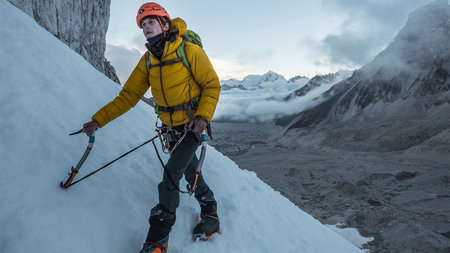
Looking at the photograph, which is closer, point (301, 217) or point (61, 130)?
point (61, 130)

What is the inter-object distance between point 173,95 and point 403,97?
302 feet

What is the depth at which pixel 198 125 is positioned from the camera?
3.02 metres

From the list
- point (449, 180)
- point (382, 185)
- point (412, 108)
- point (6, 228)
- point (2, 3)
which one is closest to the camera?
point (6, 228)

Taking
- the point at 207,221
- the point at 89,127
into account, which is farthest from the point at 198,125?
the point at 207,221

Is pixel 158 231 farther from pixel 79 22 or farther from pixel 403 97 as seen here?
pixel 403 97

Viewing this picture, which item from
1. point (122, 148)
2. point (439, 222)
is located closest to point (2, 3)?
point (122, 148)

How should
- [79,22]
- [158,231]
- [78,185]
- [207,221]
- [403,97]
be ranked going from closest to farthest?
1. [158,231]
2. [78,185]
3. [207,221]
4. [79,22]
5. [403,97]

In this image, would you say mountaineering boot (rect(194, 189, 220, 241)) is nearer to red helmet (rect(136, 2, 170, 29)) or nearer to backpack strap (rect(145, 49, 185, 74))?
backpack strap (rect(145, 49, 185, 74))

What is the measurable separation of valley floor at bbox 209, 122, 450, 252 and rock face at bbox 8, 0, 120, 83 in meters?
26.7

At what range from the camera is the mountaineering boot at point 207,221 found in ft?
12.2

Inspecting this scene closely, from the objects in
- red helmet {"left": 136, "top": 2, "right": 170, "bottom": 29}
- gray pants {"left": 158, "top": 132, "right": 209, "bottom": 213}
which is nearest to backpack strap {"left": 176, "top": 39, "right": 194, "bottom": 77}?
red helmet {"left": 136, "top": 2, "right": 170, "bottom": 29}

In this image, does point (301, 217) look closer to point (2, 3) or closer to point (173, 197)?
point (173, 197)

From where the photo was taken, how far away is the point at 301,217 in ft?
21.2

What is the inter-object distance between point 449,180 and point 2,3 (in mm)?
48331
